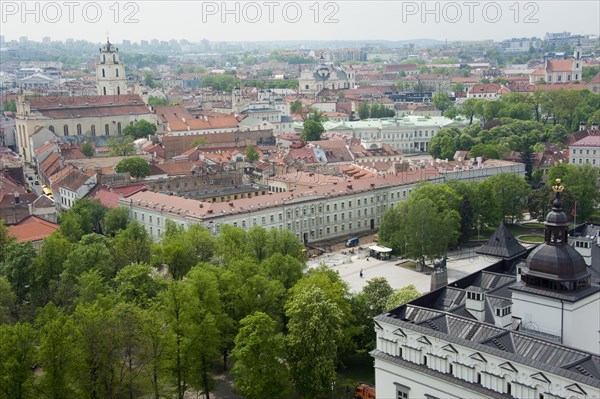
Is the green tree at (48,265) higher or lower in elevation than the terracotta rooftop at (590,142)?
lower

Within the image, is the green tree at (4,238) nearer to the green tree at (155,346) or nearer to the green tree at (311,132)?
the green tree at (155,346)

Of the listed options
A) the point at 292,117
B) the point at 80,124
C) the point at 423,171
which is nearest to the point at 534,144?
the point at 423,171

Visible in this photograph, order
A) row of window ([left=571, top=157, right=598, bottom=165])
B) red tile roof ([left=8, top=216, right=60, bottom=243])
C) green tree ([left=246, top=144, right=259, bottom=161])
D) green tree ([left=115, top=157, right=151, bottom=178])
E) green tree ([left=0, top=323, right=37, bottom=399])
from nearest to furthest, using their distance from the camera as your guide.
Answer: green tree ([left=0, top=323, right=37, bottom=399])
red tile roof ([left=8, top=216, right=60, bottom=243])
green tree ([left=115, top=157, right=151, bottom=178])
row of window ([left=571, top=157, right=598, bottom=165])
green tree ([left=246, top=144, right=259, bottom=161])

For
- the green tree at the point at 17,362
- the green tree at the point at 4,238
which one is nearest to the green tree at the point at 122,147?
the green tree at the point at 4,238

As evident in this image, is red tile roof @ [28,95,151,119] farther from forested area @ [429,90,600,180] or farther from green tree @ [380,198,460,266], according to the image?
green tree @ [380,198,460,266]

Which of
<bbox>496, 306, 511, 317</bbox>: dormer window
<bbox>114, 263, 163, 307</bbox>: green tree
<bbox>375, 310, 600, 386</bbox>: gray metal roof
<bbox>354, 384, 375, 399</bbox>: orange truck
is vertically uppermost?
<bbox>375, 310, 600, 386</bbox>: gray metal roof

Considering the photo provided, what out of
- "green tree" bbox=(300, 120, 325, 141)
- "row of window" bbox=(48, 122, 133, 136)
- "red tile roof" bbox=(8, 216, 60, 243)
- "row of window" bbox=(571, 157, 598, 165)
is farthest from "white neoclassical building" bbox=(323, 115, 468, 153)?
"red tile roof" bbox=(8, 216, 60, 243)
